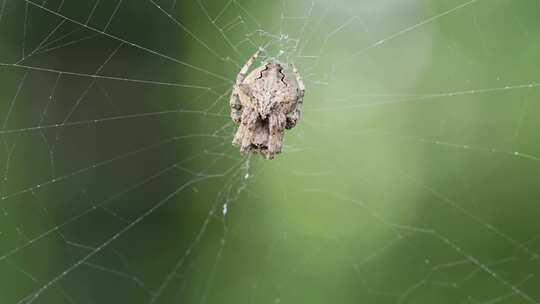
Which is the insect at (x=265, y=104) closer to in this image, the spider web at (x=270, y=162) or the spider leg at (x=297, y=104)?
the spider leg at (x=297, y=104)

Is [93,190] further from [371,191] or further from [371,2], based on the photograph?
[371,2]

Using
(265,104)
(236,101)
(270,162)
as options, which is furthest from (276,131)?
(270,162)

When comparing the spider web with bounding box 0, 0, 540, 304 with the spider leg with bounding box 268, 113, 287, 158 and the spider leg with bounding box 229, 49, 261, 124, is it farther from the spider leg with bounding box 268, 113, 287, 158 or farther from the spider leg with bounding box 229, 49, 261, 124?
the spider leg with bounding box 268, 113, 287, 158

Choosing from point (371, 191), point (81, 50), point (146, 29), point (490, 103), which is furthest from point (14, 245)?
point (490, 103)

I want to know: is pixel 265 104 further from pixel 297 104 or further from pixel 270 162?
pixel 270 162

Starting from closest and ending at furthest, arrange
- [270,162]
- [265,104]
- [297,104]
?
[265,104] < [297,104] < [270,162]

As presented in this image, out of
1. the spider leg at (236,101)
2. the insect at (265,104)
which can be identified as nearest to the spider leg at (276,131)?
the insect at (265,104)
